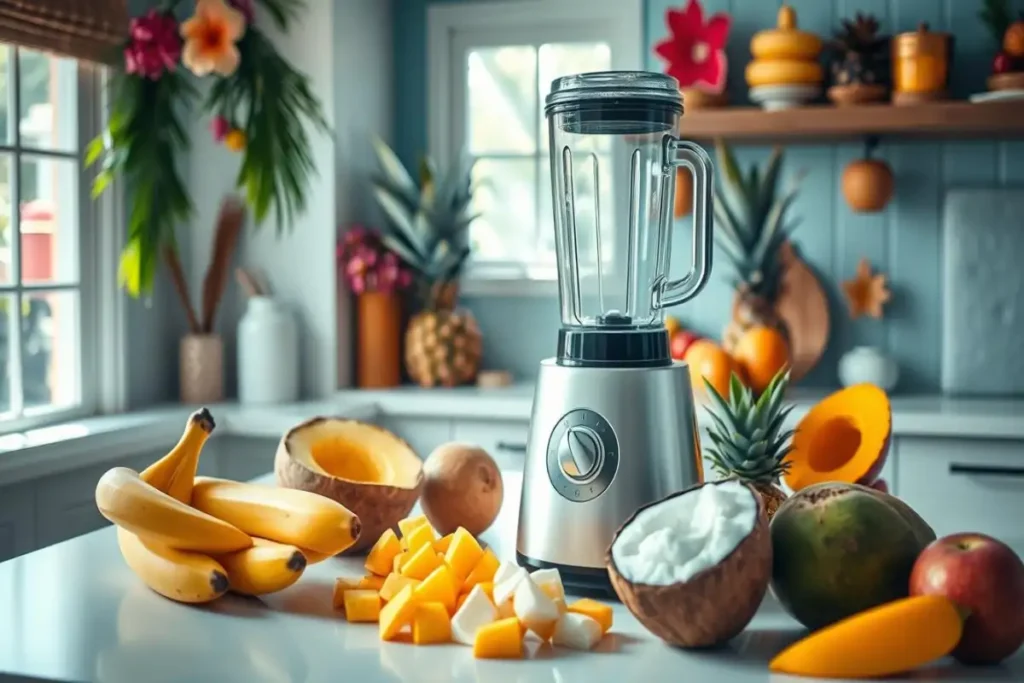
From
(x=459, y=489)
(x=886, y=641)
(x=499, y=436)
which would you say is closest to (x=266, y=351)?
(x=499, y=436)

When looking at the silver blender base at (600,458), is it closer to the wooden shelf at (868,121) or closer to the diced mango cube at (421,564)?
the diced mango cube at (421,564)

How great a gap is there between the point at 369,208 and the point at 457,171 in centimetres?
30

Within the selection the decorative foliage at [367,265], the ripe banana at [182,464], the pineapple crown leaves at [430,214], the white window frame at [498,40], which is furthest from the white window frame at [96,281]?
the ripe banana at [182,464]

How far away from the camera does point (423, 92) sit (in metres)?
3.10

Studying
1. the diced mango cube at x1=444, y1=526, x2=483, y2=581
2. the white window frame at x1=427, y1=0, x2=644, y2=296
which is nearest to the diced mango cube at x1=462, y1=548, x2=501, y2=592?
the diced mango cube at x1=444, y1=526, x2=483, y2=581

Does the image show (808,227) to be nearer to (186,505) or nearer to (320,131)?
(320,131)

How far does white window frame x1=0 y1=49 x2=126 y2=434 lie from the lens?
2.46 metres

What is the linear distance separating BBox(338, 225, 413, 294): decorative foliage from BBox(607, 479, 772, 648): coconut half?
6.23ft

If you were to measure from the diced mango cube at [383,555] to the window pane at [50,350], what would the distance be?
151 cm

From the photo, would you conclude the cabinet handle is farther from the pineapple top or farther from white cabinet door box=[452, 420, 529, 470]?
the pineapple top

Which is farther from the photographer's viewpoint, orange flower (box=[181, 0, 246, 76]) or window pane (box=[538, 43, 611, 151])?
window pane (box=[538, 43, 611, 151])

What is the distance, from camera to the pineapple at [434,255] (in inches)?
110

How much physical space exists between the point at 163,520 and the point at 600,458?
406 millimetres

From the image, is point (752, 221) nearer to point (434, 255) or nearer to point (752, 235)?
point (752, 235)
